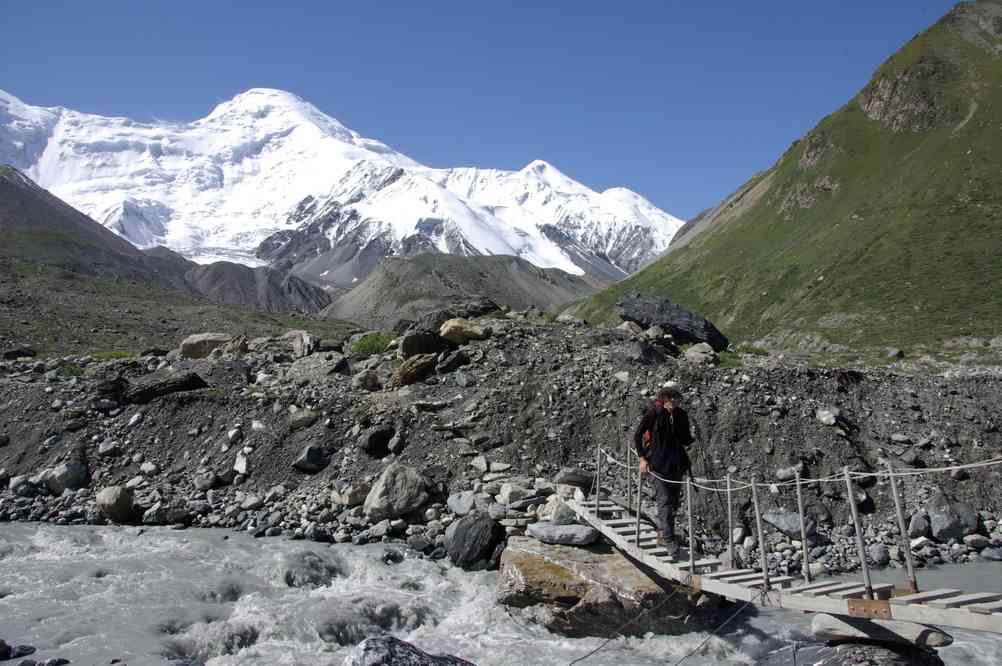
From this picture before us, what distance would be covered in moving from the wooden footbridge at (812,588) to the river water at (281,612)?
128cm

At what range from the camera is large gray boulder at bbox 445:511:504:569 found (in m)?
13.9

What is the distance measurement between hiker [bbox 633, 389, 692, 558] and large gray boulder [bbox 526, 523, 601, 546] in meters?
1.48

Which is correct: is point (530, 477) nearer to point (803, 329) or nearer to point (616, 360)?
point (616, 360)

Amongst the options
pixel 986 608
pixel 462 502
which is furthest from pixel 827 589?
pixel 462 502

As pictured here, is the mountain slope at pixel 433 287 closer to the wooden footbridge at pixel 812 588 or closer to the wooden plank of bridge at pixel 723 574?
the wooden footbridge at pixel 812 588

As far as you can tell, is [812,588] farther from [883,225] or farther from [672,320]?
[883,225]

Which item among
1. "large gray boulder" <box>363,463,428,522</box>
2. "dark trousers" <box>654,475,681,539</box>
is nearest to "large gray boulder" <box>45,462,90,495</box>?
"large gray boulder" <box>363,463,428,522</box>

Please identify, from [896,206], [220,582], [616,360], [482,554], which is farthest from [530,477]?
[896,206]

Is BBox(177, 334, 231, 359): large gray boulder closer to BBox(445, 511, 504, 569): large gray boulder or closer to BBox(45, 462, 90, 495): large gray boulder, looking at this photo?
BBox(45, 462, 90, 495): large gray boulder

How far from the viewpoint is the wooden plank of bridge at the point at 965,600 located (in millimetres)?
7730

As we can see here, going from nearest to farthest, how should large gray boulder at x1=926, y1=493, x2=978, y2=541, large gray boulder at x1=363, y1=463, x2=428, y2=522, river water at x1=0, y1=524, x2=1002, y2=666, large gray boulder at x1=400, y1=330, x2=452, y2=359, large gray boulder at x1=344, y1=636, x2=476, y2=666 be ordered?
large gray boulder at x1=344, y1=636, x2=476, y2=666 → river water at x1=0, y1=524, x2=1002, y2=666 → large gray boulder at x1=926, y1=493, x2=978, y2=541 → large gray boulder at x1=363, y1=463, x2=428, y2=522 → large gray boulder at x1=400, y1=330, x2=452, y2=359

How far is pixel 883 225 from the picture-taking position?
5919 cm

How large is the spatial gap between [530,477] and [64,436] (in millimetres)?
13533

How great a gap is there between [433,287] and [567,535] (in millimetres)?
129901
